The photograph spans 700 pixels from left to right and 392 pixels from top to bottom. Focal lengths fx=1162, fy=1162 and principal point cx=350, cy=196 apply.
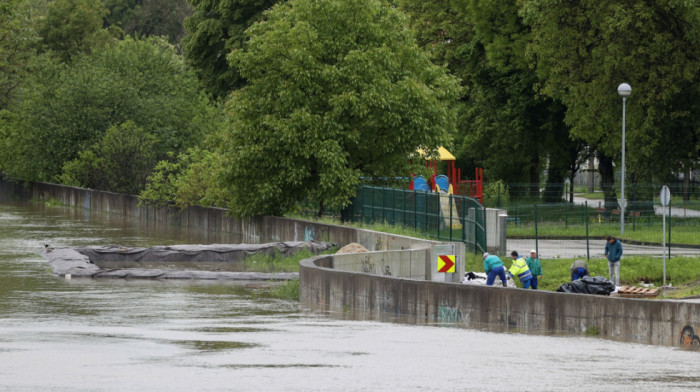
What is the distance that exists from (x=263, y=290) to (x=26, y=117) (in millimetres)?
51825

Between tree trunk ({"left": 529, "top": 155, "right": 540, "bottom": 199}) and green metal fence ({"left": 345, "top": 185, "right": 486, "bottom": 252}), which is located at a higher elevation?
tree trunk ({"left": 529, "top": 155, "right": 540, "bottom": 199})

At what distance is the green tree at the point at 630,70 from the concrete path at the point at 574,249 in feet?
29.6

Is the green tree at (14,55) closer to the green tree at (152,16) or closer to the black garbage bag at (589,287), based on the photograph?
the green tree at (152,16)

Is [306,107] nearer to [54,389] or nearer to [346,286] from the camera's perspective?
[346,286]

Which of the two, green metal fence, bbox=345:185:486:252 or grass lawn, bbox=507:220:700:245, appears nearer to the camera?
green metal fence, bbox=345:185:486:252

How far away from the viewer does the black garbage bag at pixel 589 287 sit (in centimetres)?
2338

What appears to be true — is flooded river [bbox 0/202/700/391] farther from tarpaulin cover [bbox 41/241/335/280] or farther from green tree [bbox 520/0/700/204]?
green tree [bbox 520/0/700/204]

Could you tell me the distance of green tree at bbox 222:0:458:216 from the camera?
130 ft

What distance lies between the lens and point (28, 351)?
16.6 m

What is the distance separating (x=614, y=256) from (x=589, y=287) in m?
5.25

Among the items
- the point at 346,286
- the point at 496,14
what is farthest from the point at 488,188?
the point at 346,286

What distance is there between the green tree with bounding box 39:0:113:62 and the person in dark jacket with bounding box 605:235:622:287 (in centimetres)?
7165

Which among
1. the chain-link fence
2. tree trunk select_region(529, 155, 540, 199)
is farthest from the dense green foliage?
the chain-link fence

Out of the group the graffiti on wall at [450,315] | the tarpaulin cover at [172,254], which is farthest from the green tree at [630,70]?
the graffiti on wall at [450,315]
